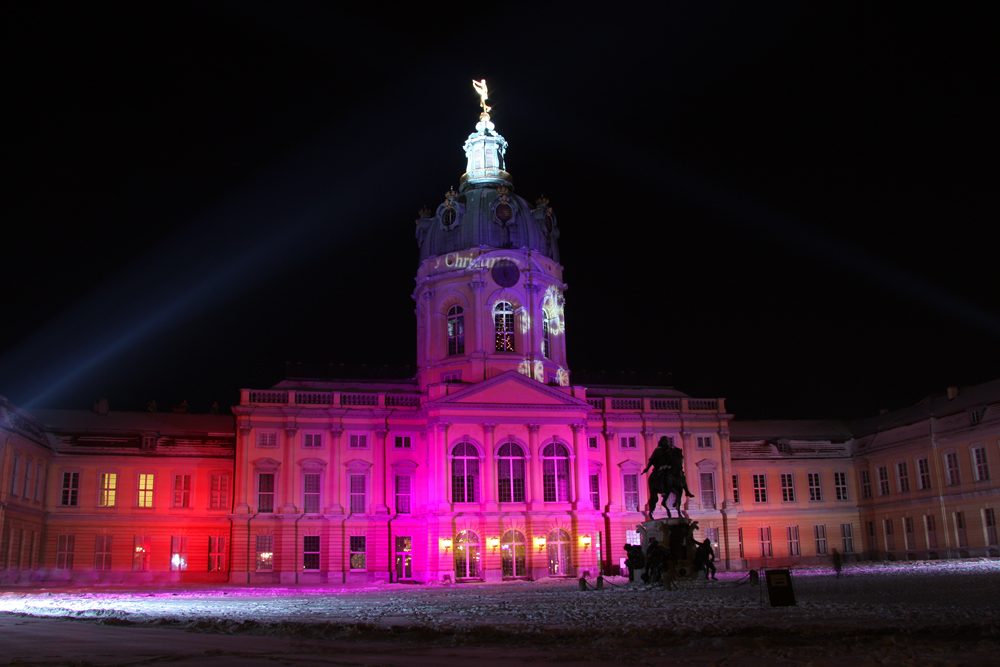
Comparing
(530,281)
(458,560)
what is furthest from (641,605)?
(530,281)

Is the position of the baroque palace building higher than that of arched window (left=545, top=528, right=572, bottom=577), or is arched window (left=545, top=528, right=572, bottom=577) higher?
the baroque palace building

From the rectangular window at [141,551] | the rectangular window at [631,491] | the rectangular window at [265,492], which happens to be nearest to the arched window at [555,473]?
the rectangular window at [631,491]

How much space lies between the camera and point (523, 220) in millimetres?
63875

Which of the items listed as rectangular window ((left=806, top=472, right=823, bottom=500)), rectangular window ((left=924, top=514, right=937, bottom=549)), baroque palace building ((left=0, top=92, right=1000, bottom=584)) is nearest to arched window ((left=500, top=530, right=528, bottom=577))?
baroque palace building ((left=0, top=92, right=1000, bottom=584))

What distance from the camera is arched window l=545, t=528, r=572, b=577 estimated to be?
55.7 meters

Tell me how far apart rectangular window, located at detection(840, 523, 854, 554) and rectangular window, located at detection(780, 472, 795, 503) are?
14.2 feet

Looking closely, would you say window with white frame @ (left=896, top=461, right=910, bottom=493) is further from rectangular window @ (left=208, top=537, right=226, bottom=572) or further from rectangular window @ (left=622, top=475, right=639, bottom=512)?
rectangular window @ (left=208, top=537, right=226, bottom=572)

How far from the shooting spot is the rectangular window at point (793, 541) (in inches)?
2579

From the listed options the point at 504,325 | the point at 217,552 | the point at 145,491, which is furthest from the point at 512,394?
the point at 145,491

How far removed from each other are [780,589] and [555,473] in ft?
115

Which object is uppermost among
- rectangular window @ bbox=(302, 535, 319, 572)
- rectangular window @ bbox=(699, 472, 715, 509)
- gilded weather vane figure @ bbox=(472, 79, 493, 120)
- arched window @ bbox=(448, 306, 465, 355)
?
gilded weather vane figure @ bbox=(472, 79, 493, 120)

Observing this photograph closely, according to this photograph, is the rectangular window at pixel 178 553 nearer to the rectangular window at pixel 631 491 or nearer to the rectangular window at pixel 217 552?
the rectangular window at pixel 217 552

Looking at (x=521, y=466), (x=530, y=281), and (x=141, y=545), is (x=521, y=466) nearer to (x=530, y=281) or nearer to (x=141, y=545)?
(x=530, y=281)

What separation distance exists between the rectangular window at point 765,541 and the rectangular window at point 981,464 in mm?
14349
